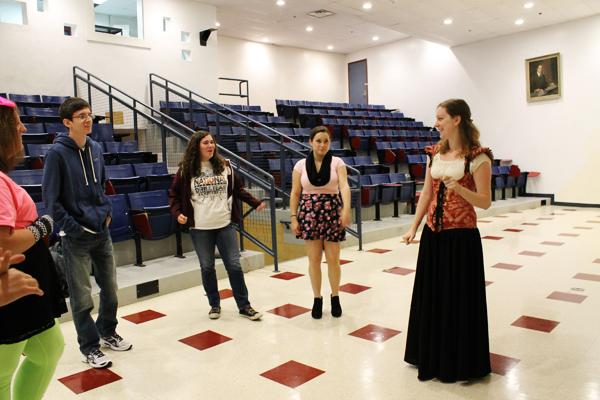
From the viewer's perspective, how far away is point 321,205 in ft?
9.34

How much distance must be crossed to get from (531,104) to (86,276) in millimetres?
9723

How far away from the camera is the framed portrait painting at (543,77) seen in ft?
30.8

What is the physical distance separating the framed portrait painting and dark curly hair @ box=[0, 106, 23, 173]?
398 inches

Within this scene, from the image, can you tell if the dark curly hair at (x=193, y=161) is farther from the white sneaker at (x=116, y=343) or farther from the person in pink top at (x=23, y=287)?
the person in pink top at (x=23, y=287)

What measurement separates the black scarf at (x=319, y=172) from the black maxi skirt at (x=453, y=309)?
888mm

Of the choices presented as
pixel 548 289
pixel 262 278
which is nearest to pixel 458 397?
pixel 548 289

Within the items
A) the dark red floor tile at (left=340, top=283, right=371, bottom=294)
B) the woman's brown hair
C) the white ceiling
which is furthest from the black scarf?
the white ceiling

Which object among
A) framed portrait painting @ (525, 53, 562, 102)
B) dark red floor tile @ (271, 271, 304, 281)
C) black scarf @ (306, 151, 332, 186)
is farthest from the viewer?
framed portrait painting @ (525, 53, 562, 102)

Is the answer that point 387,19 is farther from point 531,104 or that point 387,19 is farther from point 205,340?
point 205,340

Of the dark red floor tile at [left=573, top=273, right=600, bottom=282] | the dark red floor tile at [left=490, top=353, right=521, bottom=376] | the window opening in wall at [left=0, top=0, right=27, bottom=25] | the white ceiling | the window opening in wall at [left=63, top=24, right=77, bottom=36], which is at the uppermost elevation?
the white ceiling

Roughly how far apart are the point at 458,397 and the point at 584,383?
56 cm

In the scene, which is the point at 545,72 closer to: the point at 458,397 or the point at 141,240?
the point at 141,240

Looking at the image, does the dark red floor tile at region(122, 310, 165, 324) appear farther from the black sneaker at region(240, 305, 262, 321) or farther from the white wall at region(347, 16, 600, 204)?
the white wall at region(347, 16, 600, 204)

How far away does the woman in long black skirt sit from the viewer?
2.00m
